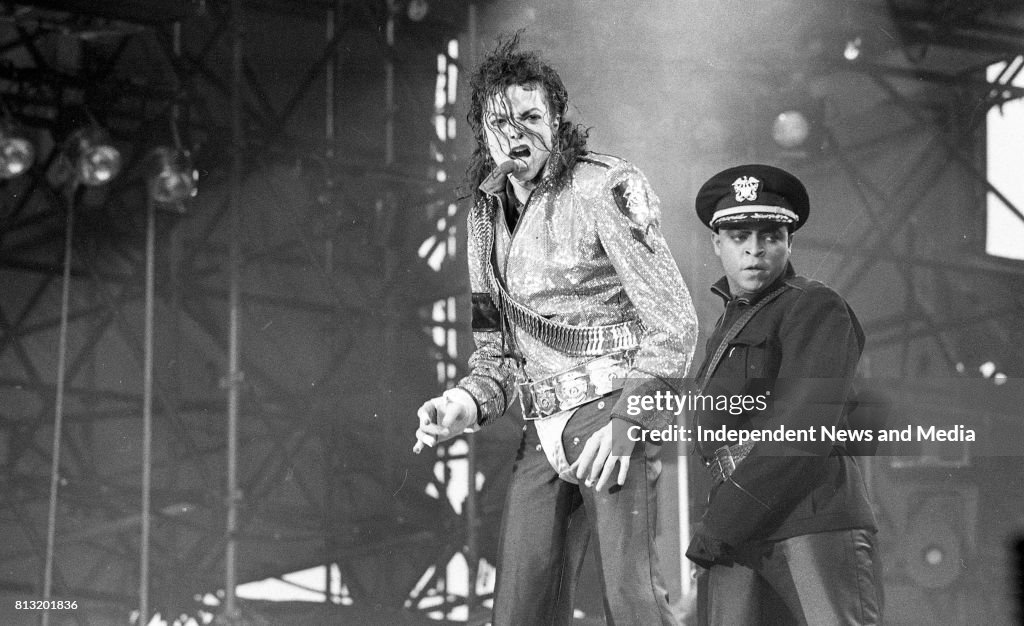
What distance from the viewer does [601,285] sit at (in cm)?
217

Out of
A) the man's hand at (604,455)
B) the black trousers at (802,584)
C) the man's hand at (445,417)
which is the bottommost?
the black trousers at (802,584)

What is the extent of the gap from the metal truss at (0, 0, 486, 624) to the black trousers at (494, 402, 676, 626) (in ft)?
4.18

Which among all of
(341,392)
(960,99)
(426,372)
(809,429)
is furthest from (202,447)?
(960,99)

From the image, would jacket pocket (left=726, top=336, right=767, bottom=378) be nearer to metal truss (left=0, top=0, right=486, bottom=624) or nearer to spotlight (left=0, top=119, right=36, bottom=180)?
metal truss (left=0, top=0, right=486, bottom=624)

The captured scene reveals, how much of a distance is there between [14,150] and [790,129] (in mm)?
2145

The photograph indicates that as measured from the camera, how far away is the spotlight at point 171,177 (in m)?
3.44

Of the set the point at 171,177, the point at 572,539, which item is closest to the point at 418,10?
the point at 171,177

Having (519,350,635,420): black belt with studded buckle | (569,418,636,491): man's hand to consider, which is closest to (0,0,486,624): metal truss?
(519,350,635,420): black belt with studded buckle

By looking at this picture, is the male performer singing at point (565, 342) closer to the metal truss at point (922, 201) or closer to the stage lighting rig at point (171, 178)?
the metal truss at point (922, 201)

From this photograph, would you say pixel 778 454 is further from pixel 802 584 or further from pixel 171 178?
pixel 171 178

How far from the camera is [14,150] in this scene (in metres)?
3.41

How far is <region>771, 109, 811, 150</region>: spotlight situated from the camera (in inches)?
126

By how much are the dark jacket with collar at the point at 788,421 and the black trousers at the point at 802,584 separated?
0.03m

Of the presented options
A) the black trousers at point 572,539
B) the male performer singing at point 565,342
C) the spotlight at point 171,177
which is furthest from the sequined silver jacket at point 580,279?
the spotlight at point 171,177
